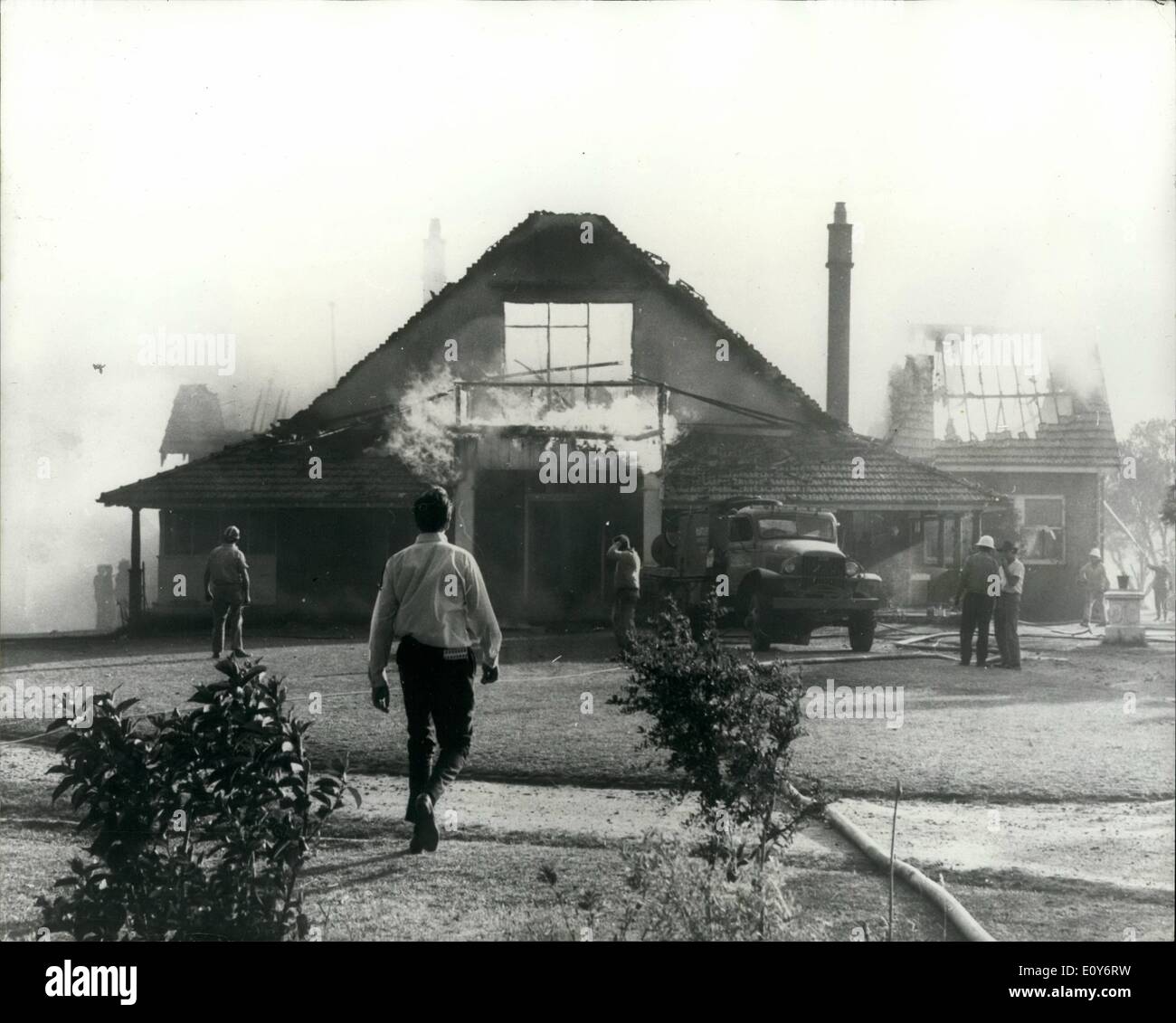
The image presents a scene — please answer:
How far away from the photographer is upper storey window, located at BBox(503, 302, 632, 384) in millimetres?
5965

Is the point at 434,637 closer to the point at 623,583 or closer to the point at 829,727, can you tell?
the point at 623,583

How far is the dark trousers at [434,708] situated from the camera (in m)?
5.12

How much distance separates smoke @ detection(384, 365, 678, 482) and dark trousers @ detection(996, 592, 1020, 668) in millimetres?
2297

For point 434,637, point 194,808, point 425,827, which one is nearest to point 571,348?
point 434,637

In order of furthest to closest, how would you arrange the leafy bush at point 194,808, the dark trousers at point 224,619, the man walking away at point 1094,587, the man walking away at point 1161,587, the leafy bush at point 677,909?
the man walking away at point 1094,587
the man walking away at point 1161,587
the dark trousers at point 224,619
the leafy bush at point 677,909
the leafy bush at point 194,808

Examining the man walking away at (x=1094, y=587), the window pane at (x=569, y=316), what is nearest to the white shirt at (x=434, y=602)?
the window pane at (x=569, y=316)

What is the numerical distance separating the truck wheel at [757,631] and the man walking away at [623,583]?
72cm

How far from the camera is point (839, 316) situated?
6191 millimetres

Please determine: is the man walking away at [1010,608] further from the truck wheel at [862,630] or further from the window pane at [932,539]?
the truck wheel at [862,630]

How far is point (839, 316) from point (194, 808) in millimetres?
4434

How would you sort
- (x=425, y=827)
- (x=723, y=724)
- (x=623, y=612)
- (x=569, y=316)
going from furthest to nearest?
(x=569, y=316) < (x=623, y=612) < (x=425, y=827) < (x=723, y=724)

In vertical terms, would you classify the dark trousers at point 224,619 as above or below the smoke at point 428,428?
below
